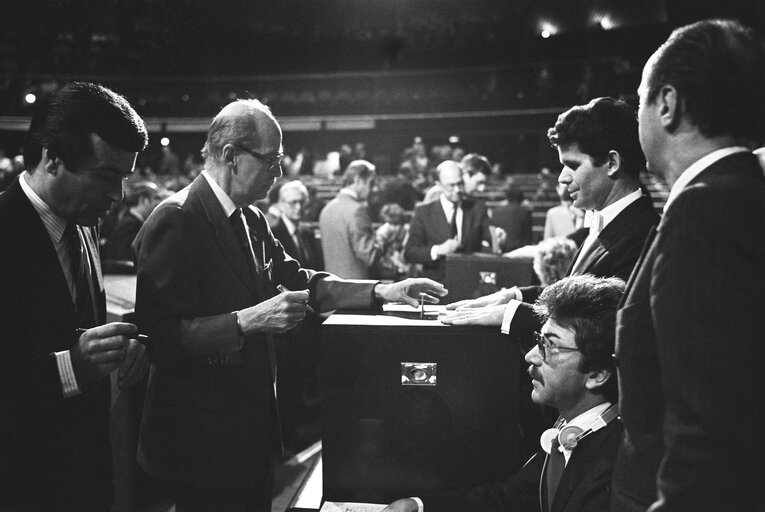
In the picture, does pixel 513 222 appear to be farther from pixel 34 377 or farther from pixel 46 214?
pixel 34 377

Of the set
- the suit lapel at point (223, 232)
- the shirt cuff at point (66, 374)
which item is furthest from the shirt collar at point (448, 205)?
the shirt cuff at point (66, 374)

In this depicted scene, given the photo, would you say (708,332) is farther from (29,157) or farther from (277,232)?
(277,232)

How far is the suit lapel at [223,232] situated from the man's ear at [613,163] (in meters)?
1.05

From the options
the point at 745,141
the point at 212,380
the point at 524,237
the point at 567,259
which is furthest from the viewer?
the point at 524,237

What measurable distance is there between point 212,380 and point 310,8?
60.2ft

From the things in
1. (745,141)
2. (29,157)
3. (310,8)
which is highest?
(310,8)

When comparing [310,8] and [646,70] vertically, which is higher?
[310,8]

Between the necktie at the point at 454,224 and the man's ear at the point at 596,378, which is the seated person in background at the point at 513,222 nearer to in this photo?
the necktie at the point at 454,224

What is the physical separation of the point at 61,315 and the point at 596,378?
47.1 inches

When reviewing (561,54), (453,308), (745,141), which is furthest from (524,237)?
(561,54)

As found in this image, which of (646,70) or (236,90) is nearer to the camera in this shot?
(646,70)

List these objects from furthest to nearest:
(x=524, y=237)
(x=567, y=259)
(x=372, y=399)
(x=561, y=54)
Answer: (x=561, y=54) → (x=524, y=237) → (x=567, y=259) → (x=372, y=399)

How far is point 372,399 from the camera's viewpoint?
138cm

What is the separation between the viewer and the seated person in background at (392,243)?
5.30m
